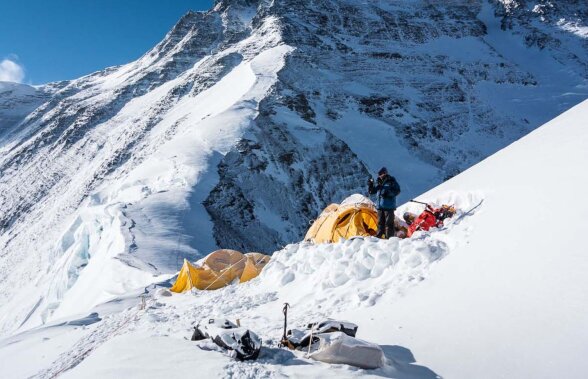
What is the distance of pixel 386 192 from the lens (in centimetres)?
1072

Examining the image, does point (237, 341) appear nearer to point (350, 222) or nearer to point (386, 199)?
point (386, 199)

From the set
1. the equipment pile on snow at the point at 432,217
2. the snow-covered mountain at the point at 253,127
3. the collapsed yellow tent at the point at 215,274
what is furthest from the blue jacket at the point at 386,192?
the snow-covered mountain at the point at 253,127

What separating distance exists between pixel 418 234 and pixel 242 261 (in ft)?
19.6

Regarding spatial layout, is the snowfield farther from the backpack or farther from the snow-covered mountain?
the snow-covered mountain

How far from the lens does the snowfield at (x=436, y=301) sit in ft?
17.2

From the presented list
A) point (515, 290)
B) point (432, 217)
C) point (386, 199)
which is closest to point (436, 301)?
point (515, 290)

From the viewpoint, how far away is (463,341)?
18.1 ft

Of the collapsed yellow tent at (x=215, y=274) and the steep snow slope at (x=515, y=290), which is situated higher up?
the steep snow slope at (x=515, y=290)

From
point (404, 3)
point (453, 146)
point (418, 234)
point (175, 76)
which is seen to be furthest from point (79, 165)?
point (404, 3)

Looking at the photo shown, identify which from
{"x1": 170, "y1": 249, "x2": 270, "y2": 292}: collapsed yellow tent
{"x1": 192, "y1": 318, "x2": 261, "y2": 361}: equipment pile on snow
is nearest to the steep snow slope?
{"x1": 192, "y1": 318, "x2": 261, "y2": 361}: equipment pile on snow

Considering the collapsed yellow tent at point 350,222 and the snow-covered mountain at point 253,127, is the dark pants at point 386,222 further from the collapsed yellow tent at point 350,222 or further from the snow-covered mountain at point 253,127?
the snow-covered mountain at point 253,127

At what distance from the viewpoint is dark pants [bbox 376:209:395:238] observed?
1080 cm

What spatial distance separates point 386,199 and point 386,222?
536 millimetres

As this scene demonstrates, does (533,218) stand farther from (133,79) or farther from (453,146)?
(133,79)
